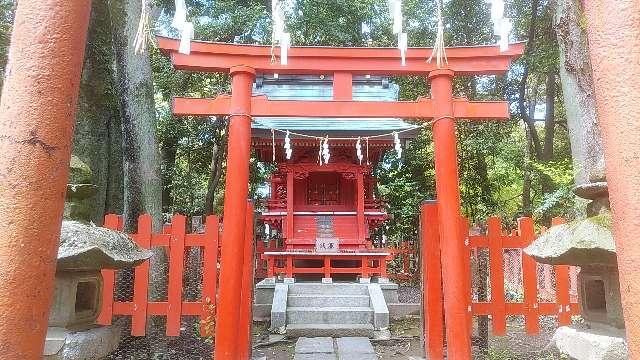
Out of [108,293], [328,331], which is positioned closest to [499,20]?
[108,293]

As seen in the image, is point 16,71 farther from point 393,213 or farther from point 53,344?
point 393,213

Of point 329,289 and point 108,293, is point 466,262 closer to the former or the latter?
point 108,293

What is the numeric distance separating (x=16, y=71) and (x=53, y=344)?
110 inches

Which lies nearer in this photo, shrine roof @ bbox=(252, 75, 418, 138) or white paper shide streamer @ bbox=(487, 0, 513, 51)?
white paper shide streamer @ bbox=(487, 0, 513, 51)

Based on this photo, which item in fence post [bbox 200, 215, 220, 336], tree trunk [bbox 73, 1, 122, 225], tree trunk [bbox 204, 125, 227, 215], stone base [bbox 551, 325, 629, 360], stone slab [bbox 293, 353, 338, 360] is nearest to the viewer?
stone base [bbox 551, 325, 629, 360]

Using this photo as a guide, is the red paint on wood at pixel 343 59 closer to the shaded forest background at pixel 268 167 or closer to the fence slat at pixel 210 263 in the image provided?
the fence slat at pixel 210 263

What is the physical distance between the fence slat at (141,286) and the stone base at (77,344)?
92cm

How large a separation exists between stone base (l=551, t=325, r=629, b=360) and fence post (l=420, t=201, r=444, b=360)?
4.94ft

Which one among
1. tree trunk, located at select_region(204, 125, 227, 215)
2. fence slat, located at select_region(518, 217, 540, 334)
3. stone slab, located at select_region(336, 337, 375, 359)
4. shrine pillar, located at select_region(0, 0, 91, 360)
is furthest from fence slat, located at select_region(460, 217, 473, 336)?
tree trunk, located at select_region(204, 125, 227, 215)

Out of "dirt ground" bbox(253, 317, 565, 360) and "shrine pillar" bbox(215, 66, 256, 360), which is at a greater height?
"shrine pillar" bbox(215, 66, 256, 360)

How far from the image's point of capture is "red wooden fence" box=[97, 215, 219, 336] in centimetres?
526

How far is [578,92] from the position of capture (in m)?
7.17

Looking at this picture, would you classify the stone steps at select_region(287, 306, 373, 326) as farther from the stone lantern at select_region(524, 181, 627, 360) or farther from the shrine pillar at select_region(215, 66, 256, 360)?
the stone lantern at select_region(524, 181, 627, 360)

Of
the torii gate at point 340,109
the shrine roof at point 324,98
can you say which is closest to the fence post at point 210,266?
the torii gate at point 340,109
